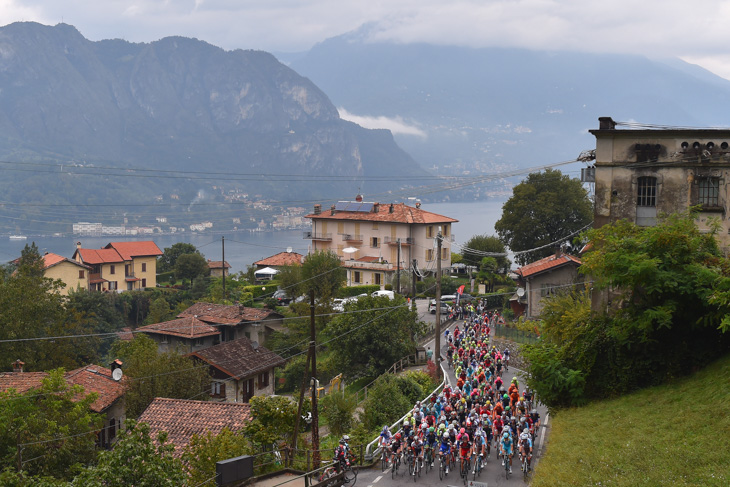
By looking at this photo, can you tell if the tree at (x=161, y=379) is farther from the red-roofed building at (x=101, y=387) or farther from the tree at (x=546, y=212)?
the tree at (x=546, y=212)

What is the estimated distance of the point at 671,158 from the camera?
30.8 m

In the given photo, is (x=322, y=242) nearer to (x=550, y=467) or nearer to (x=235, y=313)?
(x=235, y=313)

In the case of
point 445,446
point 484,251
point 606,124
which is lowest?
point 445,446

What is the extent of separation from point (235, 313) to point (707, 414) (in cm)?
4367

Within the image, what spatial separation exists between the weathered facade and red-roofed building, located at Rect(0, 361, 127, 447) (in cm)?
2409

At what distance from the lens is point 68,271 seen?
81688mm

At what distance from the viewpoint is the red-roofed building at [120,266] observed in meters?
86.6

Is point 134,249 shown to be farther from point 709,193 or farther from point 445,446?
point 445,446

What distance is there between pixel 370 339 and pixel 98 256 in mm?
54544

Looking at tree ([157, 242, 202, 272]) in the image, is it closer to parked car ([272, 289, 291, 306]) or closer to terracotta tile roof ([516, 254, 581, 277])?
parked car ([272, 289, 291, 306])

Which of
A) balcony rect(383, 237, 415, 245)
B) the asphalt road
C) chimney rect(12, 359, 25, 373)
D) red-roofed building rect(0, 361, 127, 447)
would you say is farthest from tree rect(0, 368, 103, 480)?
balcony rect(383, 237, 415, 245)

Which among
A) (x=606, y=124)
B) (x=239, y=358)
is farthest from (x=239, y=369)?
(x=606, y=124)

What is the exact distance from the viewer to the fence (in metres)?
39.2

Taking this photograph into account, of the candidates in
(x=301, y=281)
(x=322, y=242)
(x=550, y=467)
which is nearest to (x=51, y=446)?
(x=550, y=467)
